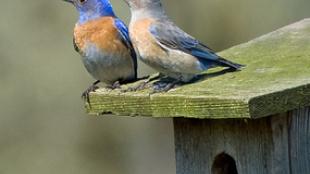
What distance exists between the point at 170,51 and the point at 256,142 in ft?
2.08

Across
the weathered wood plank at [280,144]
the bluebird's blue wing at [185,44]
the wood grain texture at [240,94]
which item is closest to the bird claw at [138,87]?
the wood grain texture at [240,94]

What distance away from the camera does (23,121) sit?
8594 millimetres

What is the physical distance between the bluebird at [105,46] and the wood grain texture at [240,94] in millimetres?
740

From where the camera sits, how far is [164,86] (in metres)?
4.56

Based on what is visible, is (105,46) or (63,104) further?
(63,104)

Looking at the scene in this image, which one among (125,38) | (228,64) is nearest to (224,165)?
(228,64)

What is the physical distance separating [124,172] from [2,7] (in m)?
1.65

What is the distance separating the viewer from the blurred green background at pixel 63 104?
8.59m

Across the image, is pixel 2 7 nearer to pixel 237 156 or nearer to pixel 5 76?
pixel 5 76

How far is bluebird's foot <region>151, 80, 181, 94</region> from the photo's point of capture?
4.49 metres

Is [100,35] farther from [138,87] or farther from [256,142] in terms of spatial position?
[256,142]

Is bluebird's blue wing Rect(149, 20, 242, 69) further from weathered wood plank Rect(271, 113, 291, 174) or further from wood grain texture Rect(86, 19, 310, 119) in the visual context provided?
weathered wood plank Rect(271, 113, 291, 174)

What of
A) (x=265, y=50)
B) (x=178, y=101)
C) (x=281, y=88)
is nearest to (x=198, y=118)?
(x=178, y=101)

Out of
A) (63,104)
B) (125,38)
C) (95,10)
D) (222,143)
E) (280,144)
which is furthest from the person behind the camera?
(63,104)
